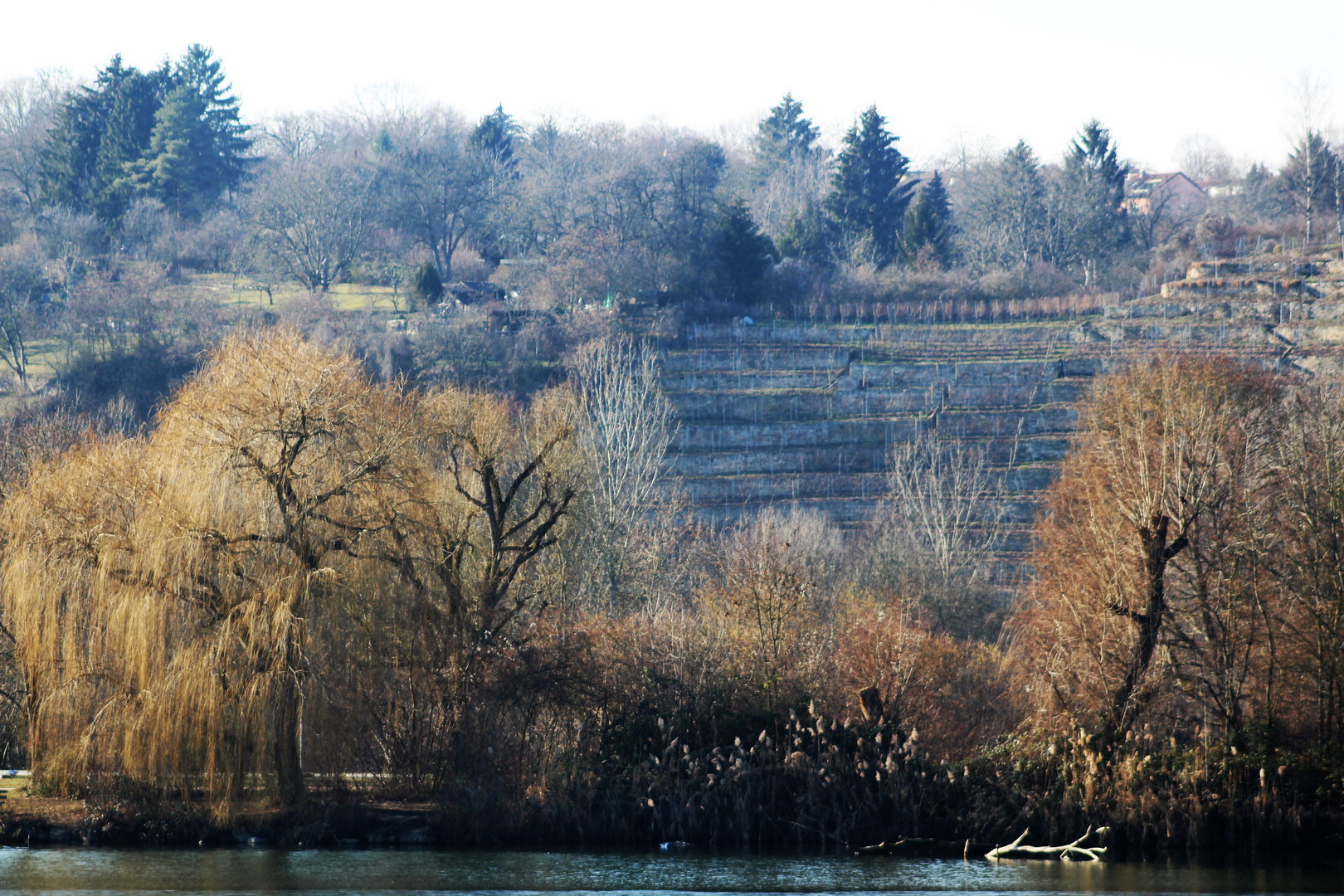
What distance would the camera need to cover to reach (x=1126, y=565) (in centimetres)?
2098

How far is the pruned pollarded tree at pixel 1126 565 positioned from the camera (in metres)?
20.5

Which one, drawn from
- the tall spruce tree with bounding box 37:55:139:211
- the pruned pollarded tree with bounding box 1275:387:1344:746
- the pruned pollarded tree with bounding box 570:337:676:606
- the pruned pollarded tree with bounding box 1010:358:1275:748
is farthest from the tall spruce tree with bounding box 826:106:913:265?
the pruned pollarded tree with bounding box 1275:387:1344:746

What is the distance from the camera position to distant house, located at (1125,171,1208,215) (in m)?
97.9

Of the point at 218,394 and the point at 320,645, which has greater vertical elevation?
the point at 218,394

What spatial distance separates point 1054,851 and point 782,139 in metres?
84.8

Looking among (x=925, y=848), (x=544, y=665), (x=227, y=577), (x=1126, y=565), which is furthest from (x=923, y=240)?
(x=227, y=577)

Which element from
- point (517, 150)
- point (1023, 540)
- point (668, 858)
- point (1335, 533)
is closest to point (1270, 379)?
point (1023, 540)

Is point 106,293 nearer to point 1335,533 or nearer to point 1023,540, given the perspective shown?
point 1023,540

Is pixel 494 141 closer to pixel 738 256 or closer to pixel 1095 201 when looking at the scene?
pixel 738 256

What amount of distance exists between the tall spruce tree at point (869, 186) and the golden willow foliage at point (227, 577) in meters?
62.2

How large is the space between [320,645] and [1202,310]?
5123 centimetres

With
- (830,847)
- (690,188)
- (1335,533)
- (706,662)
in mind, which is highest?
(690,188)

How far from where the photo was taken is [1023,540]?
44.7 m

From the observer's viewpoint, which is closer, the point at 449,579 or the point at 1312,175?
the point at 449,579
